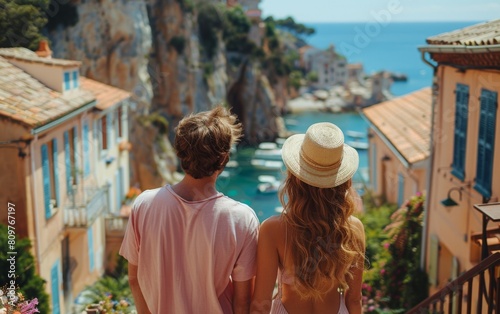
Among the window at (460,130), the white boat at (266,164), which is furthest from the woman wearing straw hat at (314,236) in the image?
the white boat at (266,164)

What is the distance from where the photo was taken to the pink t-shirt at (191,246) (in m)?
3.24

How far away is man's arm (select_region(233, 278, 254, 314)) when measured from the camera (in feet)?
11.1

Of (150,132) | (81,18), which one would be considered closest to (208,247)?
(81,18)

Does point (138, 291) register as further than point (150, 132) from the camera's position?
No

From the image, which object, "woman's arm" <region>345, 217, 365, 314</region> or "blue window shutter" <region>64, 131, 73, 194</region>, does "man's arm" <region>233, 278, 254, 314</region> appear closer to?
"woman's arm" <region>345, 217, 365, 314</region>

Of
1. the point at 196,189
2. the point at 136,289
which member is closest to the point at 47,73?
the point at 136,289

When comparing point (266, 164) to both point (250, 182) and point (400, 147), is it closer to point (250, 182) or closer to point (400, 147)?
point (250, 182)

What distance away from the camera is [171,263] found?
3.32 m

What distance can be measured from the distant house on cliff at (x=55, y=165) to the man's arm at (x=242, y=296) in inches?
190

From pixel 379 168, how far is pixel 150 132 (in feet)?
81.5

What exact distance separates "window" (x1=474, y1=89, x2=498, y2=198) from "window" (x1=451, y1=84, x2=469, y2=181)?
0.76 meters

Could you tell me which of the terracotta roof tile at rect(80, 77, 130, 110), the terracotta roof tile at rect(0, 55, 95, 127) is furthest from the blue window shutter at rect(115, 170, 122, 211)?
the terracotta roof tile at rect(0, 55, 95, 127)

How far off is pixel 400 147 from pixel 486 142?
638 centimetres

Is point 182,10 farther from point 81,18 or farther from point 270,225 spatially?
point 270,225
